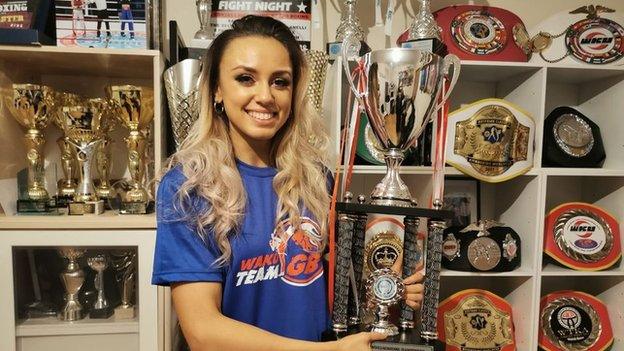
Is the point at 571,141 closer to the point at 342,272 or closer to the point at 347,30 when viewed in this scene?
the point at 347,30

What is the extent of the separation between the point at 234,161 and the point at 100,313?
0.77 metres

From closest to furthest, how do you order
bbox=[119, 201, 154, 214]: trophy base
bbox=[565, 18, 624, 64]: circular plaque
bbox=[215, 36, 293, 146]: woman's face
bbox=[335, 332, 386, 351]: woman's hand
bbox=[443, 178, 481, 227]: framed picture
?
bbox=[335, 332, 386, 351]: woman's hand
bbox=[215, 36, 293, 146]: woman's face
bbox=[119, 201, 154, 214]: trophy base
bbox=[565, 18, 624, 64]: circular plaque
bbox=[443, 178, 481, 227]: framed picture

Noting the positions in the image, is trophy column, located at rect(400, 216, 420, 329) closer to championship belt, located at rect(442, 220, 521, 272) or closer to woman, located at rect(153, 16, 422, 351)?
woman, located at rect(153, 16, 422, 351)

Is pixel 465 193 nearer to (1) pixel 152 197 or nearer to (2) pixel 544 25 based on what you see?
(2) pixel 544 25

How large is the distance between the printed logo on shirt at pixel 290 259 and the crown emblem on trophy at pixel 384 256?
0.44 m

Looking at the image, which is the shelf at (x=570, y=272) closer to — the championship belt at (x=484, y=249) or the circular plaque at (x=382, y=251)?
the championship belt at (x=484, y=249)

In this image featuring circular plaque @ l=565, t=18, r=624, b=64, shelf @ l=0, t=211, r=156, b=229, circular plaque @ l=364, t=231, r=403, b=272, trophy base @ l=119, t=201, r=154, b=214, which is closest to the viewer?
shelf @ l=0, t=211, r=156, b=229

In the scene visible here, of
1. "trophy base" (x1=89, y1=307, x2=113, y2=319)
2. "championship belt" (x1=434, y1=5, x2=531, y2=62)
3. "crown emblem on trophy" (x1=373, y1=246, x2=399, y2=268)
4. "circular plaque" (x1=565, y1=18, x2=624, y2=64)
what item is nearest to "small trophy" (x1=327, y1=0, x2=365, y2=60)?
"championship belt" (x1=434, y1=5, x2=531, y2=62)

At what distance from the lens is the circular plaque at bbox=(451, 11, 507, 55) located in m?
1.52

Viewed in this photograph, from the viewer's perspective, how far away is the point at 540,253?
152 centimetres

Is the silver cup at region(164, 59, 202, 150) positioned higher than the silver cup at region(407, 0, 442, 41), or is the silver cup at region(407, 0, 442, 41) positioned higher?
the silver cup at region(407, 0, 442, 41)

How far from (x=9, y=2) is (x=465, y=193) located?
173cm

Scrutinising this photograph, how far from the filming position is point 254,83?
3.16ft

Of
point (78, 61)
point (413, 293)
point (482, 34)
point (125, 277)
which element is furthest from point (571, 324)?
point (78, 61)
